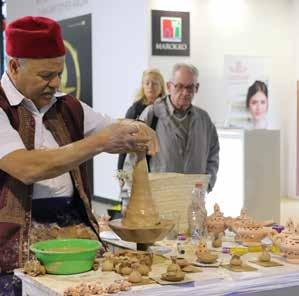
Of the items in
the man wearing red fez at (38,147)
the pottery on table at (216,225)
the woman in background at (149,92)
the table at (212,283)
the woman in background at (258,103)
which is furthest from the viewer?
the woman in background at (258,103)

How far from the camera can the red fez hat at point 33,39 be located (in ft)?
6.34

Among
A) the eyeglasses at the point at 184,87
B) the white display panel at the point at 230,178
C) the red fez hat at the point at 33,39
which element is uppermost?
the red fez hat at the point at 33,39

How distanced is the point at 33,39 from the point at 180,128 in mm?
2153

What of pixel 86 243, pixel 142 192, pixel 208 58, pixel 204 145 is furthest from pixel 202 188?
pixel 208 58

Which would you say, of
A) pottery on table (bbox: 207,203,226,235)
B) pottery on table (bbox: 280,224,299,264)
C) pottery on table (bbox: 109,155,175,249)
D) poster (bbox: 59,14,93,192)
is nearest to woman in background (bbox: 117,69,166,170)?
pottery on table (bbox: 207,203,226,235)

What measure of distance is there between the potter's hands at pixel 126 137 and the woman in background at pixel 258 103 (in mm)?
5711

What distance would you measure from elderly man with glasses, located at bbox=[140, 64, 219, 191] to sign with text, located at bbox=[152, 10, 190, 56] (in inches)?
112

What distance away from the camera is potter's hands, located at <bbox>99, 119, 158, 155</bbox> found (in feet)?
6.15

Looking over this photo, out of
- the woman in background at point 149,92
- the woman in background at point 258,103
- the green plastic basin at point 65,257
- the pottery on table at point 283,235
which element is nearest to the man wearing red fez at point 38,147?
the green plastic basin at point 65,257

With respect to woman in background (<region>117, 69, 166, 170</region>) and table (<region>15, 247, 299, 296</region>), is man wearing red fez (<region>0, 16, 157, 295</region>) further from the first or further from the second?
woman in background (<region>117, 69, 166, 170</region>)

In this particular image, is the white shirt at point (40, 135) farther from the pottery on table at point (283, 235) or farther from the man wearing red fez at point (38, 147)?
the pottery on table at point (283, 235)

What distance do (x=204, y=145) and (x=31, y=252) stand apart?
2.28 meters

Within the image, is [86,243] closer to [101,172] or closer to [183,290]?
[183,290]

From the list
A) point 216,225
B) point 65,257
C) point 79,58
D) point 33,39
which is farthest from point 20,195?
point 79,58
